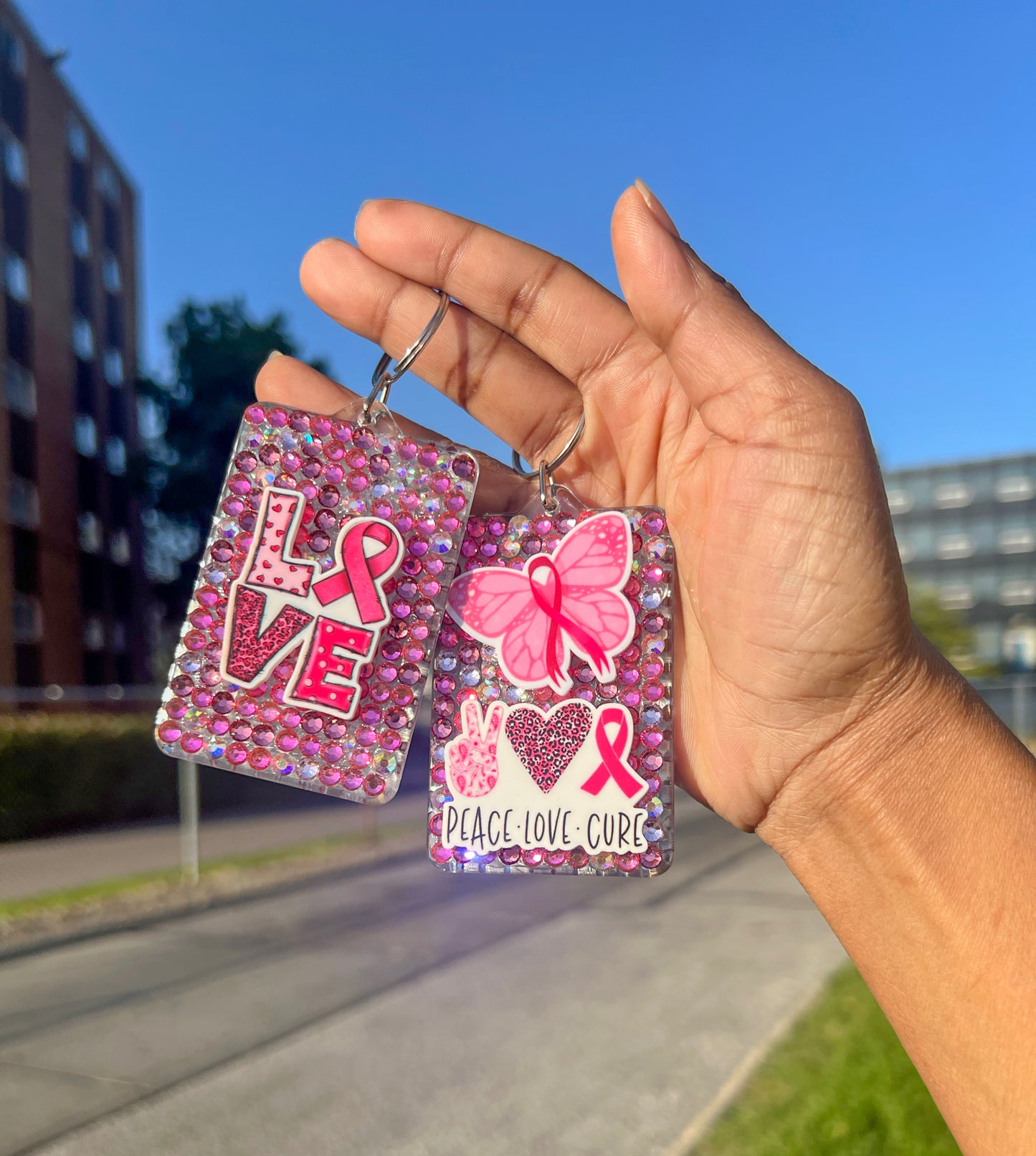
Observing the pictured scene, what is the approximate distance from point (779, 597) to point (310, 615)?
1.96 feet

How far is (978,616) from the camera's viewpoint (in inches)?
1817

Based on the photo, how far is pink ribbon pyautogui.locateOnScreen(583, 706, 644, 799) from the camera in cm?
119

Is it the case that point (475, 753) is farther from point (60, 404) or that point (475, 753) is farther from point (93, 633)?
point (93, 633)

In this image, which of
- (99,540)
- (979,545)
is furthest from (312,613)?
(979,545)

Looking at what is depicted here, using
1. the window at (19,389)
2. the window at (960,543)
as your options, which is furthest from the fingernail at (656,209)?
the window at (960,543)

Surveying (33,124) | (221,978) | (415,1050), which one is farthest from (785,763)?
(33,124)

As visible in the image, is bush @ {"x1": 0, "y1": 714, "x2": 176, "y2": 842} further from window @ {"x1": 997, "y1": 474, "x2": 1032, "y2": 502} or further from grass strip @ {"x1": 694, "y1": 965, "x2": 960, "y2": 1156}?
window @ {"x1": 997, "y1": 474, "x2": 1032, "y2": 502}

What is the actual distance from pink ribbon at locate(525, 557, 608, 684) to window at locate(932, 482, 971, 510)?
A: 47.8 m

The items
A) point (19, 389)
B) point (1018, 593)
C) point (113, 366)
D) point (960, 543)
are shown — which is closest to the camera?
point (19, 389)

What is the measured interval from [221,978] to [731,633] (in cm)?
533

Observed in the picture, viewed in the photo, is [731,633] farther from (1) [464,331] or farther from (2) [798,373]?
(1) [464,331]

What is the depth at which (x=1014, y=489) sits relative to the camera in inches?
1721

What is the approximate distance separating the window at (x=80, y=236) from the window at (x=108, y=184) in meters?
1.38

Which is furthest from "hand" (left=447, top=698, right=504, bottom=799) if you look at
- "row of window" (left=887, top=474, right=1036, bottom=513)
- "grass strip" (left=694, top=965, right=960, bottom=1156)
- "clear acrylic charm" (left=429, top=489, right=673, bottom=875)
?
"row of window" (left=887, top=474, right=1036, bottom=513)
